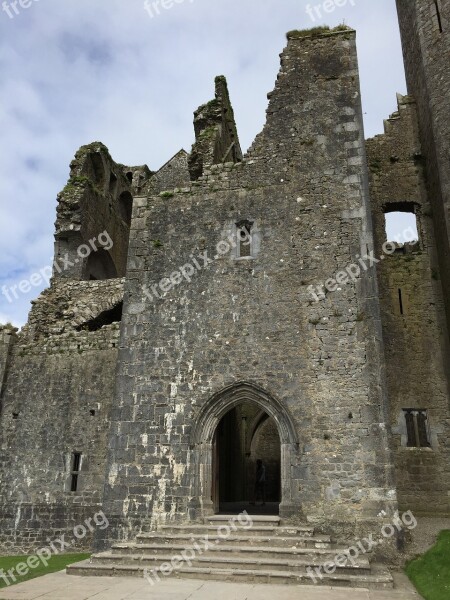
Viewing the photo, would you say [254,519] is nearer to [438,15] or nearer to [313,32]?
[313,32]

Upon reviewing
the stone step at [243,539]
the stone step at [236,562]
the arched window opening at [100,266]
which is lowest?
the stone step at [236,562]

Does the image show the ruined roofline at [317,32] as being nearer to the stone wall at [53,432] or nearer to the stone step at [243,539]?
the stone wall at [53,432]

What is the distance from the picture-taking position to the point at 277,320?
12625 millimetres

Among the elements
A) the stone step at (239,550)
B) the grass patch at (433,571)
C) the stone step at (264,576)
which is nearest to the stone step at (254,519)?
the stone step at (239,550)

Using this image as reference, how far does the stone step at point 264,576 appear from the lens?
846 centimetres

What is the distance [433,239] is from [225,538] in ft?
38.5

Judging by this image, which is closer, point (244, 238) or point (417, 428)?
point (244, 238)

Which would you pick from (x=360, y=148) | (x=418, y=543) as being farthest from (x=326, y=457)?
(x=360, y=148)

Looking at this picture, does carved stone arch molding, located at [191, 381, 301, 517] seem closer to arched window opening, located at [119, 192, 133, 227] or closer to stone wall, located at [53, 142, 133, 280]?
stone wall, located at [53, 142, 133, 280]

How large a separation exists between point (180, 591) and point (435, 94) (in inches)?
620

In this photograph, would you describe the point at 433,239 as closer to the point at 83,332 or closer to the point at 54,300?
the point at 83,332

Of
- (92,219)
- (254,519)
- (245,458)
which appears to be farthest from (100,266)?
(254,519)

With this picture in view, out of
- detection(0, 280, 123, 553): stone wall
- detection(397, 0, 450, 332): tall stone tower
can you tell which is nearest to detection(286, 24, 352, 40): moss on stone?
detection(397, 0, 450, 332): tall stone tower

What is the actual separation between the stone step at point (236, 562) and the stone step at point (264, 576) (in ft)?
0.51
